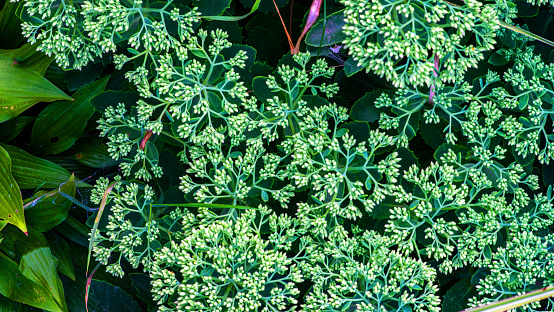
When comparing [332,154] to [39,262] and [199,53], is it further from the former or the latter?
[39,262]

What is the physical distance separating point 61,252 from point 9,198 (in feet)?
1.17

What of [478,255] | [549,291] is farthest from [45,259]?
[549,291]

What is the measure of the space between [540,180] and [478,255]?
0.44 m

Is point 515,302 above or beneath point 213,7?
beneath

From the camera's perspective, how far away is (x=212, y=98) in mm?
1102

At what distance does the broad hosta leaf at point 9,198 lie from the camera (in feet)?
4.24

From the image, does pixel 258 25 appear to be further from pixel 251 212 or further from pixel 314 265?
pixel 314 265

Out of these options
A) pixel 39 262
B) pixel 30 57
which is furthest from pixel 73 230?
pixel 30 57

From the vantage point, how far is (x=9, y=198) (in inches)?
51.9

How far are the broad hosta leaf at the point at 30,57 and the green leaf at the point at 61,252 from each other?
65 cm

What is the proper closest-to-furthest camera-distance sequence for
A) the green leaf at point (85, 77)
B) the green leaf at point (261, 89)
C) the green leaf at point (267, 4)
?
the green leaf at point (261, 89)
the green leaf at point (267, 4)
the green leaf at point (85, 77)

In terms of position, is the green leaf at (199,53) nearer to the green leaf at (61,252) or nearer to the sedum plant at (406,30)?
the sedum plant at (406,30)

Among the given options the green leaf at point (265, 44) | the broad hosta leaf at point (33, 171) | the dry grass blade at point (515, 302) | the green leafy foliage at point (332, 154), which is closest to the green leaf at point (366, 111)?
the green leafy foliage at point (332, 154)

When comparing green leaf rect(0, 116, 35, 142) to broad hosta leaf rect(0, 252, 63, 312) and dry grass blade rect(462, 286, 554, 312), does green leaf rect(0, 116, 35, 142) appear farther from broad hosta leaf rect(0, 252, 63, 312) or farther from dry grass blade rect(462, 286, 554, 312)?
dry grass blade rect(462, 286, 554, 312)
